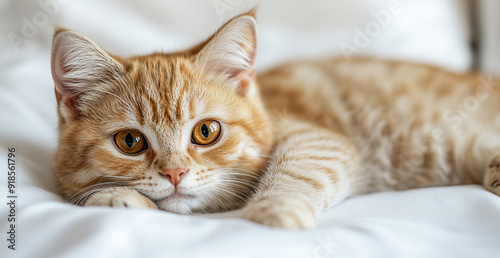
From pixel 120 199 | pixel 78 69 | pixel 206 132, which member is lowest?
pixel 120 199

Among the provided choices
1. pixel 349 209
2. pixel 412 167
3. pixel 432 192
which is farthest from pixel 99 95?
pixel 412 167

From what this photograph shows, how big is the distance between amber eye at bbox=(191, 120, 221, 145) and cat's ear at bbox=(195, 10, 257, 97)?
22 cm

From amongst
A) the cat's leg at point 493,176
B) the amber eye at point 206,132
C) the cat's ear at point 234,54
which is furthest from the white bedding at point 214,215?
the cat's ear at point 234,54

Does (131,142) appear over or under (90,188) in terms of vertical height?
over

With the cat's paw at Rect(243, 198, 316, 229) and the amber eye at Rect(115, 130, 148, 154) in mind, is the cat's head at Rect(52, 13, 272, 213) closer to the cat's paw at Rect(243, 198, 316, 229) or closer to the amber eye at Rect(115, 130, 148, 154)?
the amber eye at Rect(115, 130, 148, 154)

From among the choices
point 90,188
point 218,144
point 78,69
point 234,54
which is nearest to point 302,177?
point 218,144

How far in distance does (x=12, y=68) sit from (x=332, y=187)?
1.61 meters

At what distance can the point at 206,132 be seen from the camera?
1500 millimetres

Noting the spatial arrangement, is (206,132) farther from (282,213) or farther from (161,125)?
(282,213)

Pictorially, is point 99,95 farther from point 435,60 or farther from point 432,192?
point 435,60

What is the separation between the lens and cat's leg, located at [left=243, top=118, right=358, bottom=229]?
1207 mm

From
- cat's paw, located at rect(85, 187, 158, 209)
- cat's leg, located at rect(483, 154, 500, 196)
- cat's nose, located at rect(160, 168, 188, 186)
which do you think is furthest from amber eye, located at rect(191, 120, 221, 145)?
cat's leg, located at rect(483, 154, 500, 196)

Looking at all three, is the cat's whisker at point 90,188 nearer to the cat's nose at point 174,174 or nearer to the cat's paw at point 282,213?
the cat's nose at point 174,174

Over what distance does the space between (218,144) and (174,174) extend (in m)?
0.23
